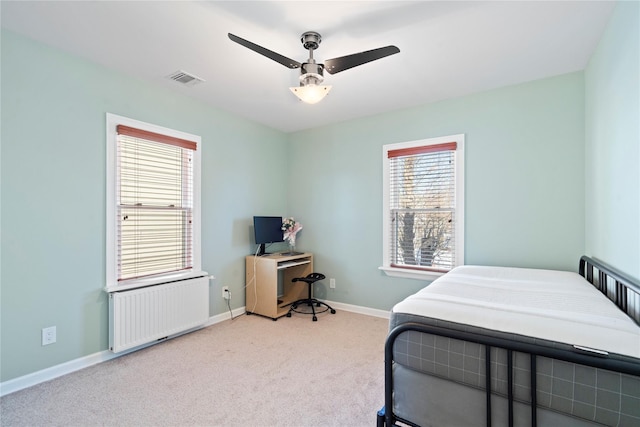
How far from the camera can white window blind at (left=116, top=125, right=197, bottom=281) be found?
9.07 ft

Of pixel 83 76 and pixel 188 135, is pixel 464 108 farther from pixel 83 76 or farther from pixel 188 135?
pixel 83 76

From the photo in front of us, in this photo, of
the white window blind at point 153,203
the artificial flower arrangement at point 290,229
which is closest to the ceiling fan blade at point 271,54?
the white window blind at point 153,203

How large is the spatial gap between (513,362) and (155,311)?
2825mm

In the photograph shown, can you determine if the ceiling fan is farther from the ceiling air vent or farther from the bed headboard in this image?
the bed headboard

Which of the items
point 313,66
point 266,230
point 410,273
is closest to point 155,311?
point 266,230

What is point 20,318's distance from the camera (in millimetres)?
2160

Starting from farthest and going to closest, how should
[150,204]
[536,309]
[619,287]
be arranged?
1. [150,204]
2. [619,287]
3. [536,309]

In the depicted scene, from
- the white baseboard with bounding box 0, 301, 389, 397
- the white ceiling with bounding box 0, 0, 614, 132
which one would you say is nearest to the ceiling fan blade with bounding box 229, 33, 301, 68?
the white ceiling with bounding box 0, 0, 614, 132

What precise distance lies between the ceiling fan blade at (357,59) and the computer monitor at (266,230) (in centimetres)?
227

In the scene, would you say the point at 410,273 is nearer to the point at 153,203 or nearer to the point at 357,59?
the point at 357,59

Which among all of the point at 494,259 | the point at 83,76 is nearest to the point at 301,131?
the point at 83,76

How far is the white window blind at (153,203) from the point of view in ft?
9.07

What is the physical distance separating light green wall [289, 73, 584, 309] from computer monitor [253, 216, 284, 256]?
0.48 meters

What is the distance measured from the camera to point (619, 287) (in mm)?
1728
